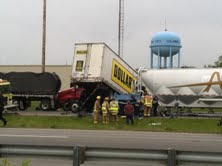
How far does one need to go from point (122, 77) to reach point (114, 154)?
25.5 meters

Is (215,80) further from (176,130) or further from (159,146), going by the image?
(159,146)

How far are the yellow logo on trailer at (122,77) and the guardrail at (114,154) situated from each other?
950 inches

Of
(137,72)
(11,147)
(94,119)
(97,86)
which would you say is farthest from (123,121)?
(11,147)

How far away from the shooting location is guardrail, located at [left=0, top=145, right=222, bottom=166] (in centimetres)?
655

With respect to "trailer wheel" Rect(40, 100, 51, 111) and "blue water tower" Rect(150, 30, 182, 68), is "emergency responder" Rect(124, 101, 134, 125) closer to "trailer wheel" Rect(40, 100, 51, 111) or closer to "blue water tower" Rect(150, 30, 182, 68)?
"trailer wheel" Rect(40, 100, 51, 111)

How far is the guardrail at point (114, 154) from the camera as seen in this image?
6.55m

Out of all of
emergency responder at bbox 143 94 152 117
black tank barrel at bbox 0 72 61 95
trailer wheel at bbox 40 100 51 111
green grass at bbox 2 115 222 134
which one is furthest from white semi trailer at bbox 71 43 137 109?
black tank barrel at bbox 0 72 61 95

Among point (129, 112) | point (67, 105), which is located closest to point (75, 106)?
point (67, 105)

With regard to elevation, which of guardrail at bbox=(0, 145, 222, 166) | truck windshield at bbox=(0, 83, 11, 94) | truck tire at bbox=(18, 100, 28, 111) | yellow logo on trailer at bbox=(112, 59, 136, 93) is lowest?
truck tire at bbox=(18, 100, 28, 111)

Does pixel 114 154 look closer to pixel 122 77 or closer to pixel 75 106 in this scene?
pixel 122 77

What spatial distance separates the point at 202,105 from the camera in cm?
3234

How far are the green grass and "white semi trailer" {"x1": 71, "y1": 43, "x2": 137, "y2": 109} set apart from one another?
8.74 feet

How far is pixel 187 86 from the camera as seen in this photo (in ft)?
106

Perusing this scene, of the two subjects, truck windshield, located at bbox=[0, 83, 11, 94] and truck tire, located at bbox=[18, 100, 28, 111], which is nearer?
truck windshield, located at bbox=[0, 83, 11, 94]
